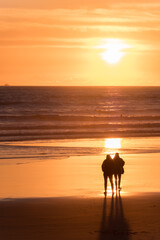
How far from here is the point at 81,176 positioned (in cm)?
1541

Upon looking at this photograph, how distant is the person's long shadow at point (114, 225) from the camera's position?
357 inches

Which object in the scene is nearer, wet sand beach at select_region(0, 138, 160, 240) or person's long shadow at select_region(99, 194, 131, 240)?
person's long shadow at select_region(99, 194, 131, 240)

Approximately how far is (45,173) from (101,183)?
103 inches

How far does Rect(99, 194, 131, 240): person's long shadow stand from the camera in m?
9.08

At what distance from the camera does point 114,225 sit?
32.1 feet

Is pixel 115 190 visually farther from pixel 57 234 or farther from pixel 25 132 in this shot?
pixel 25 132

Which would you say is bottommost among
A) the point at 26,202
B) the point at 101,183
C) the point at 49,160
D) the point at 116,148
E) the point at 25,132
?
the point at 26,202

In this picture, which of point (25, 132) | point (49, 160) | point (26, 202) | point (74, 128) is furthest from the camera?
point (74, 128)

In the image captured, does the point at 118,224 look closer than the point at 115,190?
Yes

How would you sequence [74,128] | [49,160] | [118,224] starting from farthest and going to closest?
[74,128], [49,160], [118,224]

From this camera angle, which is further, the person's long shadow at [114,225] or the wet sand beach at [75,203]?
the wet sand beach at [75,203]

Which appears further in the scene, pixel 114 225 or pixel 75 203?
pixel 75 203

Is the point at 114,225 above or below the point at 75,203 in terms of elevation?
below

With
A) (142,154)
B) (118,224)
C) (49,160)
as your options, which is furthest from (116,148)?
(118,224)
